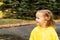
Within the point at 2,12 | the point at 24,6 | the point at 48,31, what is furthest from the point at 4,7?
the point at 48,31

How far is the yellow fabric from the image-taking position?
13.5 ft

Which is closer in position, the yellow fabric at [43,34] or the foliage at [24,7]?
the yellow fabric at [43,34]

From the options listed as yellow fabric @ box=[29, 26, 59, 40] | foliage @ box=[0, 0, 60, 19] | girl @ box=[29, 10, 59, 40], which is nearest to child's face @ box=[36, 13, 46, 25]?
girl @ box=[29, 10, 59, 40]

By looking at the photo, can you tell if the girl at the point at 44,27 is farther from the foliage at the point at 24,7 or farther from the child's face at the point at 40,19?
the foliage at the point at 24,7

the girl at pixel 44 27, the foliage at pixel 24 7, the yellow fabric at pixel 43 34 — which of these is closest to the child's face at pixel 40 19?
the girl at pixel 44 27

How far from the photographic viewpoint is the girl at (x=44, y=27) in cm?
409

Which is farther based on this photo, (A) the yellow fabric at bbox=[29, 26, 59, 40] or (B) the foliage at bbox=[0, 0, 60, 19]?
(B) the foliage at bbox=[0, 0, 60, 19]

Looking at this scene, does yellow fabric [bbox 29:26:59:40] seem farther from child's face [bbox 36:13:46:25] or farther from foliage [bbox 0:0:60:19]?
foliage [bbox 0:0:60:19]

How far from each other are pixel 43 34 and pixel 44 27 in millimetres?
Result: 115

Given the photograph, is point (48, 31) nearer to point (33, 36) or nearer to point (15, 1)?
point (33, 36)

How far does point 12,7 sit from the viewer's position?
22266mm

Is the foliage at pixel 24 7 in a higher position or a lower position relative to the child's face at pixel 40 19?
lower

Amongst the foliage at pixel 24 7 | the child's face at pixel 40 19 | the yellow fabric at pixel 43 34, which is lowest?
the foliage at pixel 24 7

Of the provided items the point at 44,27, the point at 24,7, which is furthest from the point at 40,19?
the point at 24,7
